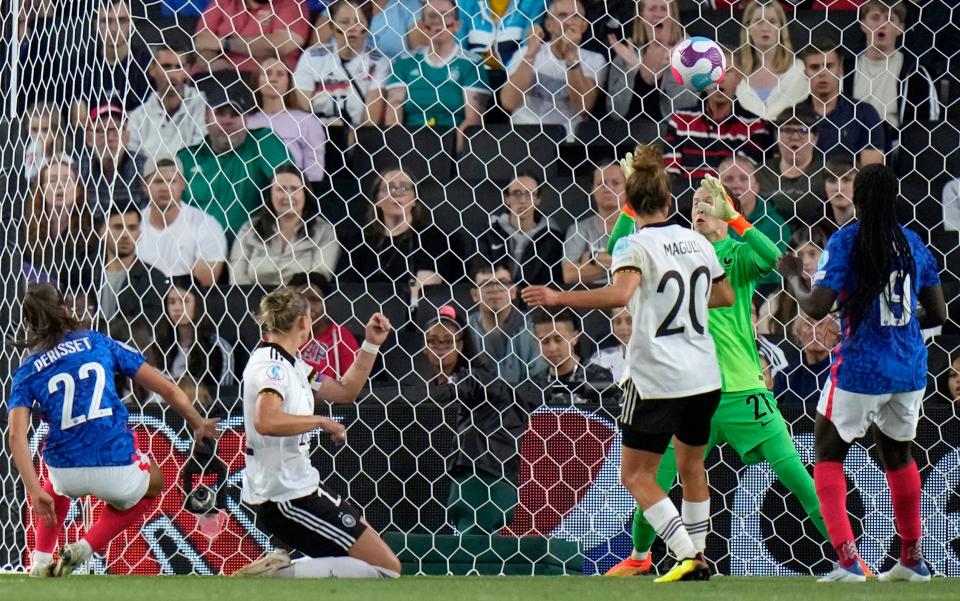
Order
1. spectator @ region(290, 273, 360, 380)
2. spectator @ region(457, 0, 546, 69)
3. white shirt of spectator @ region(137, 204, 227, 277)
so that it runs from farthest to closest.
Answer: spectator @ region(457, 0, 546, 69)
white shirt of spectator @ region(137, 204, 227, 277)
spectator @ region(290, 273, 360, 380)

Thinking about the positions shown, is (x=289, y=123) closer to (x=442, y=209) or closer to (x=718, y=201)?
(x=442, y=209)

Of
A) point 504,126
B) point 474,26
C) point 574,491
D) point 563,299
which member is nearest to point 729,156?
point 504,126

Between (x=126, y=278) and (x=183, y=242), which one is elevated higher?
(x=183, y=242)

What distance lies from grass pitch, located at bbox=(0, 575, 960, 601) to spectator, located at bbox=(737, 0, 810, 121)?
11.4 ft

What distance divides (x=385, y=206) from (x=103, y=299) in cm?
160

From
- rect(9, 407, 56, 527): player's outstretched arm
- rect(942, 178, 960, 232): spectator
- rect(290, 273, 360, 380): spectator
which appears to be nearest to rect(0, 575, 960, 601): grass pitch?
rect(9, 407, 56, 527): player's outstretched arm

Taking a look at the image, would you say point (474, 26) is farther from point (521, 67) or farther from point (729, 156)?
point (729, 156)

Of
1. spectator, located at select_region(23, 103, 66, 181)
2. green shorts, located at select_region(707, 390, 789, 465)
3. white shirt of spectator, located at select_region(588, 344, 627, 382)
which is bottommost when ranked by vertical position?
white shirt of spectator, located at select_region(588, 344, 627, 382)

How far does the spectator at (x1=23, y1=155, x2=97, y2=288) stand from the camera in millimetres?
7023

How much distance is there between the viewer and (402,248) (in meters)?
7.69

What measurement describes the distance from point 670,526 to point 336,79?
14.2 ft

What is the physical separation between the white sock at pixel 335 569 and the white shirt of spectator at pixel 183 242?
232cm

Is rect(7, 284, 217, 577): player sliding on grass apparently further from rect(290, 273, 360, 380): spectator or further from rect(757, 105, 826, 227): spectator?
rect(757, 105, 826, 227): spectator

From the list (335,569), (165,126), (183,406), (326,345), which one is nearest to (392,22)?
(165,126)
